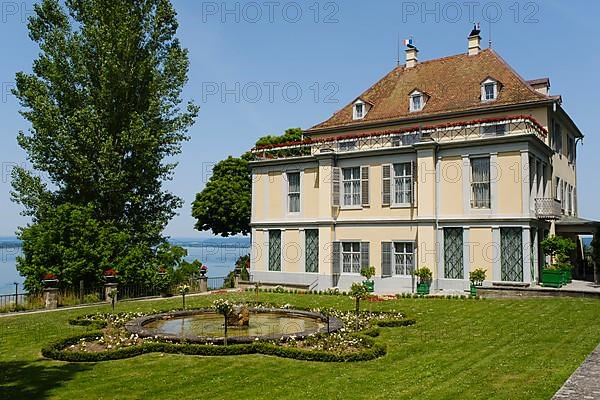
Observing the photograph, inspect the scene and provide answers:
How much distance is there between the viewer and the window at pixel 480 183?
25.6m

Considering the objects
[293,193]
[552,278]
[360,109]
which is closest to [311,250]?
[293,193]

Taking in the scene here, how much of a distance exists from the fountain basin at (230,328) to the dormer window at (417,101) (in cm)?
1726

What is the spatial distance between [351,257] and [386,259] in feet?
7.07

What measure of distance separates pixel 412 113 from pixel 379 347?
2127cm

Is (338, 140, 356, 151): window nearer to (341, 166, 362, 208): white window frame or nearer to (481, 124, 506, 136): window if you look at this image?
(341, 166, 362, 208): white window frame

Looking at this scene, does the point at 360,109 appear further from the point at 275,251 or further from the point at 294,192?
the point at 275,251

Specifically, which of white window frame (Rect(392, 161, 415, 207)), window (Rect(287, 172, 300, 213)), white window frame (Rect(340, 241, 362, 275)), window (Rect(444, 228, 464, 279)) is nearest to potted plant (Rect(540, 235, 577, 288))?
window (Rect(444, 228, 464, 279))

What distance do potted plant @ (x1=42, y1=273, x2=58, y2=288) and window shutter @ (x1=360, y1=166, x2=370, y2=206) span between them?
1545cm

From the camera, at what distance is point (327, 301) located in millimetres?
23047

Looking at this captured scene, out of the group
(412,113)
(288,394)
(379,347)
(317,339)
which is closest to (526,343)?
(379,347)

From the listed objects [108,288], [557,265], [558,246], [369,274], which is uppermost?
[558,246]

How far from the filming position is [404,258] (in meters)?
27.7

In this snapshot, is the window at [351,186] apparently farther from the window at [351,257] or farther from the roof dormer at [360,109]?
the roof dormer at [360,109]

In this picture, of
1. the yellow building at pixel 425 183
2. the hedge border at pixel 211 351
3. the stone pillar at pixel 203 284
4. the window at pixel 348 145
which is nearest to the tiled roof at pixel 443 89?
the yellow building at pixel 425 183
